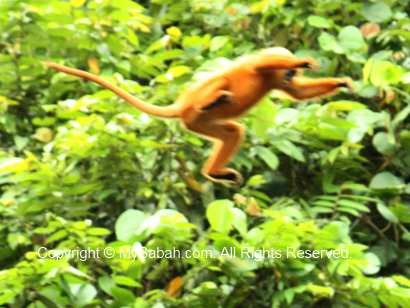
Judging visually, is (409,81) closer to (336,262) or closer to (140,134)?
(336,262)

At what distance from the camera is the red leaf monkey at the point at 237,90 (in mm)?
1256

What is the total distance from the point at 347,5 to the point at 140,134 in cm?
107

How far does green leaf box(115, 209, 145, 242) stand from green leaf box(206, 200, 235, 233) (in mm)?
190

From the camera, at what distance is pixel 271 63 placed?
1.27 m

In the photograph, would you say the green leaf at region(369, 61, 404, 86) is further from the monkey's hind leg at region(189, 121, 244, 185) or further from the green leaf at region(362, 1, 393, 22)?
the monkey's hind leg at region(189, 121, 244, 185)

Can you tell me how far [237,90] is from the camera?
4.23 feet

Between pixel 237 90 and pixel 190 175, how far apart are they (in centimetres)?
117

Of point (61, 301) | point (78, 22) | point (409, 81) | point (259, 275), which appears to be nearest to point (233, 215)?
point (259, 275)

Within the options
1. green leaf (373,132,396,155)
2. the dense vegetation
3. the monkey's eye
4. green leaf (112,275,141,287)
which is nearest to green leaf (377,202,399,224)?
the dense vegetation

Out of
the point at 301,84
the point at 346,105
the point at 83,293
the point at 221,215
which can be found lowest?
the point at 83,293

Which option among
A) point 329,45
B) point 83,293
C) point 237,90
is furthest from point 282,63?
point 329,45

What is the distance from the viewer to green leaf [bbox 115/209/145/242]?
2.07m

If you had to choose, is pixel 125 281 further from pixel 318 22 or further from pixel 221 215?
pixel 318 22

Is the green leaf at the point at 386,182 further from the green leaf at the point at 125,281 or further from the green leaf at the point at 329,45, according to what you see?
the green leaf at the point at 125,281
